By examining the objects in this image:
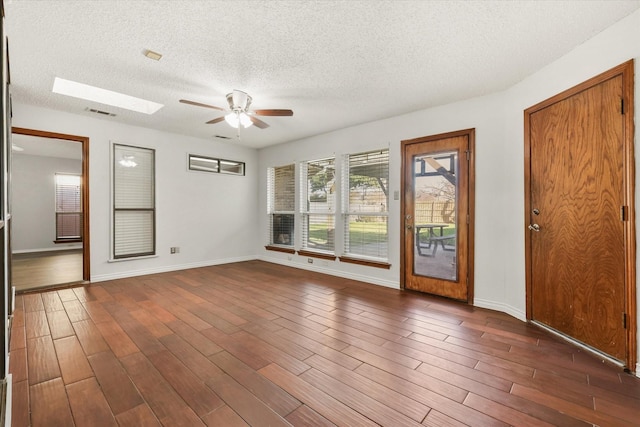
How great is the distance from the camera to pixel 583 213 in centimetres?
242

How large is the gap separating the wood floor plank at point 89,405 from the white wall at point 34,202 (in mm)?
8005

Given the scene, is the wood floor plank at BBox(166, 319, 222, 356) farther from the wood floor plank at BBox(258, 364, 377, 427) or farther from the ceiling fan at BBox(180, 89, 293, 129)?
the ceiling fan at BBox(180, 89, 293, 129)

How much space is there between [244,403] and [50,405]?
1.10 meters

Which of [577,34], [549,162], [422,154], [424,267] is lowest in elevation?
[424,267]

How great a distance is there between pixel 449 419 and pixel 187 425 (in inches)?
54.4

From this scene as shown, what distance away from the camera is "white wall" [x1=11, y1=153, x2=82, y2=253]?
23.9 ft

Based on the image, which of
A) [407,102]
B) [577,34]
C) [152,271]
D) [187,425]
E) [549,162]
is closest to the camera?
[187,425]

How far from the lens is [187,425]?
4.92 ft

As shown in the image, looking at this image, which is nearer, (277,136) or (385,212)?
(385,212)

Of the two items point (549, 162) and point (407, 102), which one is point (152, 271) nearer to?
point (407, 102)

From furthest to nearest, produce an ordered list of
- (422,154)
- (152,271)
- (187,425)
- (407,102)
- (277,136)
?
(277,136)
(152,271)
(422,154)
(407,102)
(187,425)

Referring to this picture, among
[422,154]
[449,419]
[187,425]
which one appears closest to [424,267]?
[422,154]

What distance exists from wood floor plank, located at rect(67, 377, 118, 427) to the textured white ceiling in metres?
2.52

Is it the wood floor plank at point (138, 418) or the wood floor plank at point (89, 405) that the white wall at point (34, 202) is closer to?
the wood floor plank at point (89, 405)
